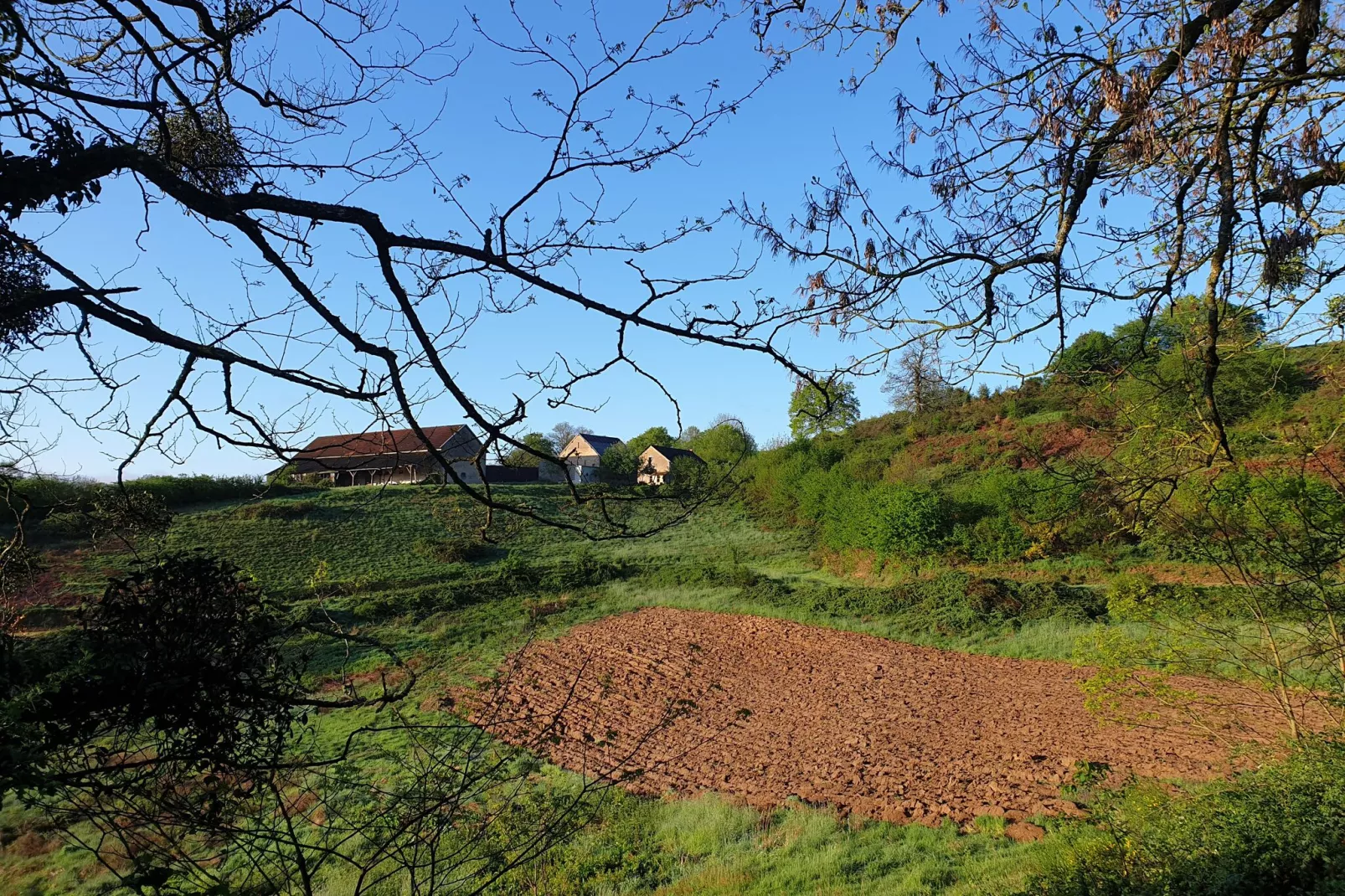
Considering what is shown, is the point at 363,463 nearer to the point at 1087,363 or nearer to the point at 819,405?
the point at 819,405

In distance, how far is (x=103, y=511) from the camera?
2.85 meters

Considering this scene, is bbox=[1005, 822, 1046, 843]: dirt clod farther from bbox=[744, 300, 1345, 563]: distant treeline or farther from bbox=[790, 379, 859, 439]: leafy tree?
bbox=[790, 379, 859, 439]: leafy tree

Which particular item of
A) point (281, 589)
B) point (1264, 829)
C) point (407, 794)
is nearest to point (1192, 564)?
point (1264, 829)

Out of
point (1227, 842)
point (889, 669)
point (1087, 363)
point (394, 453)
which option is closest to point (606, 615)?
point (889, 669)

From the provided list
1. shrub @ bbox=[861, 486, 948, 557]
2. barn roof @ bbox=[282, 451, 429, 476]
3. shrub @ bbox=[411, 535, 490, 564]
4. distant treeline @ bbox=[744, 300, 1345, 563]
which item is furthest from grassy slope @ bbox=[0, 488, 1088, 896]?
distant treeline @ bbox=[744, 300, 1345, 563]

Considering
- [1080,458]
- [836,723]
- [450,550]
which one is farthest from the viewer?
[450,550]

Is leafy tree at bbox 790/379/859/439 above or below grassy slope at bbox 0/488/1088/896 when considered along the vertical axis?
above

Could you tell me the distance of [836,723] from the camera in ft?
35.4

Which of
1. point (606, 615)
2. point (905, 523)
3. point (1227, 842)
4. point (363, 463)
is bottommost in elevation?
point (606, 615)

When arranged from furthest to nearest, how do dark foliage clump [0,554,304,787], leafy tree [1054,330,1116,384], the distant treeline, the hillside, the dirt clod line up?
the dirt clod < the hillside < the distant treeline < leafy tree [1054,330,1116,384] < dark foliage clump [0,554,304,787]

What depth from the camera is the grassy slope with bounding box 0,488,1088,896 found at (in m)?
6.10

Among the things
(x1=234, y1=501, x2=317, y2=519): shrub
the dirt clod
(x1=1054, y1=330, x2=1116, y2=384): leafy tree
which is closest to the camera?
(x1=1054, y1=330, x2=1116, y2=384): leafy tree

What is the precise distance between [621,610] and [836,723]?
9.22m

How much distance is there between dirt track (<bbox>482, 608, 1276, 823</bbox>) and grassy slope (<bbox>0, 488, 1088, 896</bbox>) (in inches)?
31.0
